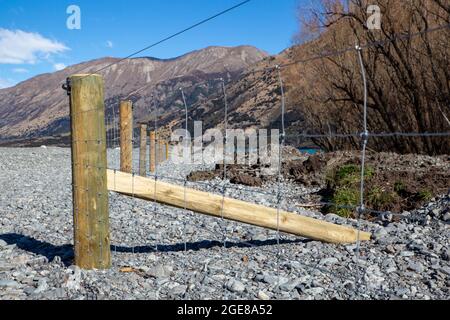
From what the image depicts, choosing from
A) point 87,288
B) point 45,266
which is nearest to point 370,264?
point 87,288

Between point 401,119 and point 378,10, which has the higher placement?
point 378,10

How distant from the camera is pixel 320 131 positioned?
2778 centimetres

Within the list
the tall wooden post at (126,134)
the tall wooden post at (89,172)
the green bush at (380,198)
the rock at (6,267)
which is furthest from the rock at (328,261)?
the tall wooden post at (126,134)

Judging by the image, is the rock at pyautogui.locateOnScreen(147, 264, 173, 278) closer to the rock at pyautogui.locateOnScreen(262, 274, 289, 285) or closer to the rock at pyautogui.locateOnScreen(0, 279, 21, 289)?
the rock at pyautogui.locateOnScreen(262, 274, 289, 285)

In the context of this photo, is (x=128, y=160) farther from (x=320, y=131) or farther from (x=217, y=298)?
(x=320, y=131)

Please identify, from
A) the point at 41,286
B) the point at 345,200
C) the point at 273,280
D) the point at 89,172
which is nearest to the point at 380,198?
the point at 345,200

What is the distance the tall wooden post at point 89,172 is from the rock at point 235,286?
1.20 m

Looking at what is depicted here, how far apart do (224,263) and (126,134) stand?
5.81m

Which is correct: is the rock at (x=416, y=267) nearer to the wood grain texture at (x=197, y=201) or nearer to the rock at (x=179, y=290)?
the wood grain texture at (x=197, y=201)

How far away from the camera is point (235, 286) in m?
3.52

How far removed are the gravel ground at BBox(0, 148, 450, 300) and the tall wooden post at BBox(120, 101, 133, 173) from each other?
3054mm

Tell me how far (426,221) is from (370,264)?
216 cm

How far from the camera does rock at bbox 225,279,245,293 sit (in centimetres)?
348

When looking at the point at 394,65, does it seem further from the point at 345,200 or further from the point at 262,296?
the point at 262,296
